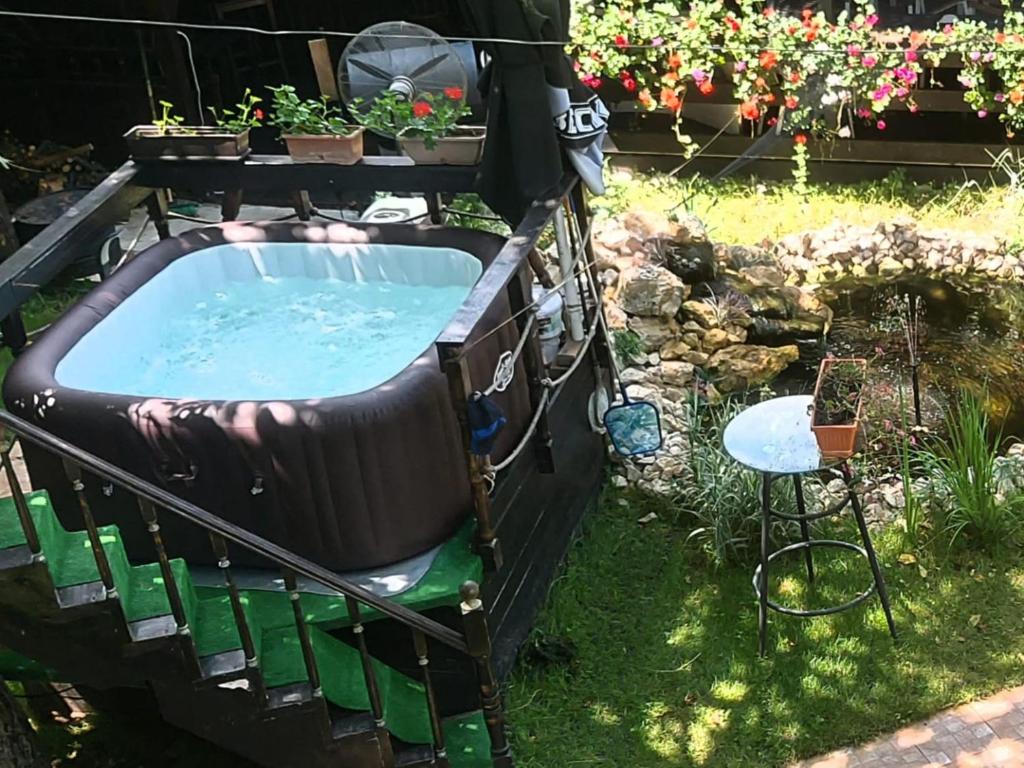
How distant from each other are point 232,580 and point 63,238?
226 centimetres

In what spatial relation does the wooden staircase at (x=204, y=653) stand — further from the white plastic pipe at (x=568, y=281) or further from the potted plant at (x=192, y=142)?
the potted plant at (x=192, y=142)

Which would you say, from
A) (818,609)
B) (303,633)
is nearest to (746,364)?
(818,609)

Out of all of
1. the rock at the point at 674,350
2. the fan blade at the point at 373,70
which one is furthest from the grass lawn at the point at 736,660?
the fan blade at the point at 373,70

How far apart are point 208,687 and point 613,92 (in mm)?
6974

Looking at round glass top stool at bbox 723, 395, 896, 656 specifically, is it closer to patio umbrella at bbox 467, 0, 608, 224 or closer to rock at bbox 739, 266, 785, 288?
patio umbrella at bbox 467, 0, 608, 224

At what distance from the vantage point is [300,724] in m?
Answer: 3.71

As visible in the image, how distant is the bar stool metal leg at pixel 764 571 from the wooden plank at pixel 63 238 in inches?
119

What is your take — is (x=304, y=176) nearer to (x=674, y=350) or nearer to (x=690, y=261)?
(x=674, y=350)

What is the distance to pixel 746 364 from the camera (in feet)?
21.9

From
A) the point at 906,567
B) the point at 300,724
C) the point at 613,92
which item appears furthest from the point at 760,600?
the point at 613,92

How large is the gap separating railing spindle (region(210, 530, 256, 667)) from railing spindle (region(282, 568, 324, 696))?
149 mm

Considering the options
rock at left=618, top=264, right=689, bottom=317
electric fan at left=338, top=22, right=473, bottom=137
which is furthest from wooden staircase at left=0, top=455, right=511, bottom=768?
electric fan at left=338, top=22, right=473, bottom=137

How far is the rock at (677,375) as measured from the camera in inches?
259

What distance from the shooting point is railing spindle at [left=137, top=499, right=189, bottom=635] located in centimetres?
327
